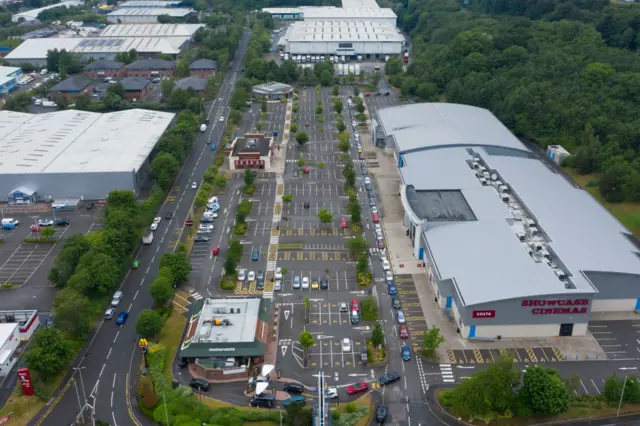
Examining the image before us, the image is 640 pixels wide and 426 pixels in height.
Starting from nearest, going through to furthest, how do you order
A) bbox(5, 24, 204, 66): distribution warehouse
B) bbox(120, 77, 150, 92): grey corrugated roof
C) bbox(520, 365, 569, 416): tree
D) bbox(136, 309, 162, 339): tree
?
bbox(520, 365, 569, 416): tree → bbox(136, 309, 162, 339): tree → bbox(120, 77, 150, 92): grey corrugated roof → bbox(5, 24, 204, 66): distribution warehouse

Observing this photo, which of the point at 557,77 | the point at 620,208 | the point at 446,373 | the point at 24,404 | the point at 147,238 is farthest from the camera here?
the point at 557,77

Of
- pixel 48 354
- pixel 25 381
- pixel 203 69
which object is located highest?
pixel 48 354

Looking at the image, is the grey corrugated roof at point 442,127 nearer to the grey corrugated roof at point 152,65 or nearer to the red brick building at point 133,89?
the red brick building at point 133,89

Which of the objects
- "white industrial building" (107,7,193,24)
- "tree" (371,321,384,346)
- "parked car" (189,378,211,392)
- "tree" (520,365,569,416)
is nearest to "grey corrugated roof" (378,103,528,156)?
"tree" (371,321,384,346)

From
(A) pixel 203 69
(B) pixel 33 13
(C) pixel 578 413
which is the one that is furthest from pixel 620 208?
(B) pixel 33 13

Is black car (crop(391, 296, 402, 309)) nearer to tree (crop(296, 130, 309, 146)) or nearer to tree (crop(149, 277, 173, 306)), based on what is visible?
tree (crop(149, 277, 173, 306))

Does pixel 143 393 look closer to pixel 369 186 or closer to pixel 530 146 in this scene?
pixel 369 186

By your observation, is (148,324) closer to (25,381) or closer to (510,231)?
(25,381)
